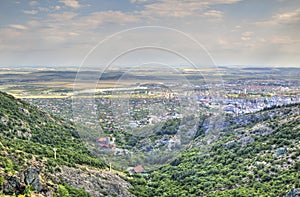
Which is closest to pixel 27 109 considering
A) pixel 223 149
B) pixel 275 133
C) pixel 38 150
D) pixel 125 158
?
pixel 38 150

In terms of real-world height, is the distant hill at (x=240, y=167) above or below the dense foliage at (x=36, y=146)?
below

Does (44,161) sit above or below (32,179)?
below

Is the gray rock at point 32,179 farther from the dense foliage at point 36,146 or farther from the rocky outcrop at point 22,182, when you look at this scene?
the dense foliage at point 36,146

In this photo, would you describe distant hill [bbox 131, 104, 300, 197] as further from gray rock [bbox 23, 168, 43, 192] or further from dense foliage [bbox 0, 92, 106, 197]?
gray rock [bbox 23, 168, 43, 192]

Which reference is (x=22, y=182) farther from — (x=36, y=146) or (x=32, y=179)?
(x=36, y=146)

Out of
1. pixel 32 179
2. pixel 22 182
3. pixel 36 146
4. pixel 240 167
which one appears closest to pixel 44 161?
pixel 36 146

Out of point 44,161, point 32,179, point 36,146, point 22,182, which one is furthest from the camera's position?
point 36,146

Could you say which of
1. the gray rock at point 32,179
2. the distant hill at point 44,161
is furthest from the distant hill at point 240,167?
the gray rock at point 32,179
